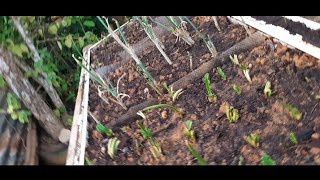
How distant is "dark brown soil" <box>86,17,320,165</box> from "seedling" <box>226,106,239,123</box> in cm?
2

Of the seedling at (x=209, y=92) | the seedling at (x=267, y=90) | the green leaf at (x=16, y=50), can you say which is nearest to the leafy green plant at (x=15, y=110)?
the green leaf at (x=16, y=50)

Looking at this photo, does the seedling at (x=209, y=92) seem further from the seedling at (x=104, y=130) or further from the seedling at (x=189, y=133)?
the seedling at (x=104, y=130)

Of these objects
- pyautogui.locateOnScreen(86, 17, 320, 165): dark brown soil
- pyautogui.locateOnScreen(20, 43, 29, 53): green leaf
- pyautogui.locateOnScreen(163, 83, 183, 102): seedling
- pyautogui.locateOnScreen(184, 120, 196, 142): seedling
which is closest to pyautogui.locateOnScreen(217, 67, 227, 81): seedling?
pyautogui.locateOnScreen(86, 17, 320, 165): dark brown soil

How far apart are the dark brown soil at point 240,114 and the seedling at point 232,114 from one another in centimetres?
2

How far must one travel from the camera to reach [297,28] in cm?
165

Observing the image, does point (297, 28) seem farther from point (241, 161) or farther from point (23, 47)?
point (23, 47)

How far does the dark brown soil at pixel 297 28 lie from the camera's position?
1.54 metres

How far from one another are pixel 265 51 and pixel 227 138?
1.70 feet

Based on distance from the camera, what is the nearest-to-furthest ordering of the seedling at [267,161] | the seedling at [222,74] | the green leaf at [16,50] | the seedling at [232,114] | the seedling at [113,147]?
1. the seedling at [267,161]
2. the seedling at [232,114]
3. the seedling at [113,147]
4. the seedling at [222,74]
5. the green leaf at [16,50]

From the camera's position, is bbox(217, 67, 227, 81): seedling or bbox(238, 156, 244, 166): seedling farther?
bbox(217, 67, 227, 81): seedling

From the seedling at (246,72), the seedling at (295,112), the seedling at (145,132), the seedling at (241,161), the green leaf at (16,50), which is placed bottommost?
the seedling at (241,161)

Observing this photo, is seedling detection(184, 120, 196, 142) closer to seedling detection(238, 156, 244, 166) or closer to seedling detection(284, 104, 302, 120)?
seedling detection(238, 156, 244, 166)

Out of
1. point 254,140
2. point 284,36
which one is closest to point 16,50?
point 284,36

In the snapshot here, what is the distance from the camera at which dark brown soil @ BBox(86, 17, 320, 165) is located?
53.4 inches
